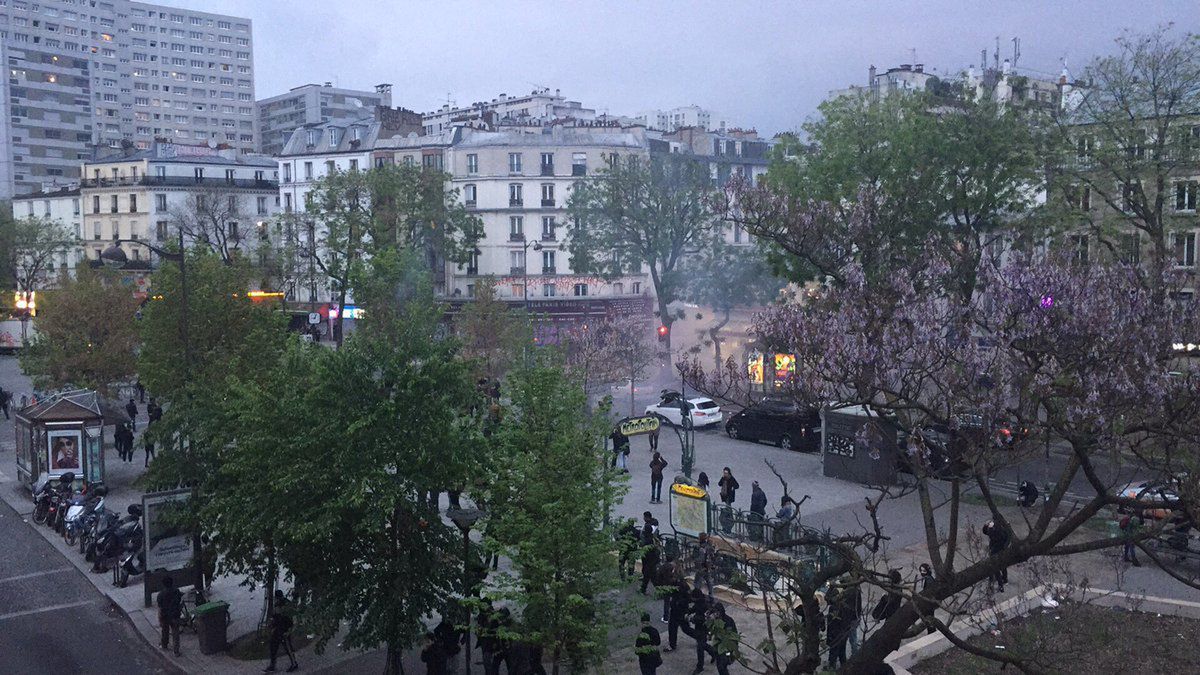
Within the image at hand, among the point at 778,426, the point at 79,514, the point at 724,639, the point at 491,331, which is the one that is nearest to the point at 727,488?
the point at 778,426

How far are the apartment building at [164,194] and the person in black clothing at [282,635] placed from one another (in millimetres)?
60609

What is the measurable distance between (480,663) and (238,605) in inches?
223

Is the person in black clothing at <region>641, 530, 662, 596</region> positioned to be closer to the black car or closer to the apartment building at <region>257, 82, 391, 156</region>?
the black car

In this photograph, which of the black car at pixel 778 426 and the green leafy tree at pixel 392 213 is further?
the green leafy tree at pixel 392 213

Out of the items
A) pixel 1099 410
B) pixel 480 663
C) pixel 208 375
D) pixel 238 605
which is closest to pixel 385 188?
pixel 208 375

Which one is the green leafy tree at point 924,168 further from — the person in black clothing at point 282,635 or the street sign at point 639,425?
the person in black clothing at point 282,635

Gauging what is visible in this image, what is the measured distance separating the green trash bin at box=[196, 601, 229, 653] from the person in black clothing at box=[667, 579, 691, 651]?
715 centimetres

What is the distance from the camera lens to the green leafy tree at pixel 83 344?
103ft

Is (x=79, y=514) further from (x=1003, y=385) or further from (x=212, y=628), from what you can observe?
(x=1003, y=385)

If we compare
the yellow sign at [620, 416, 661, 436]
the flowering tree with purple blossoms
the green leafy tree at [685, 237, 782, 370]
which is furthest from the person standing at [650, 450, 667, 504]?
the green leafy tree at [685, 237, 782, 370]

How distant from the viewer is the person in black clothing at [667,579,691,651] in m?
15.0

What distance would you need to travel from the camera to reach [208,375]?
22.6 metres

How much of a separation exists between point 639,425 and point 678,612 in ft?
53.8

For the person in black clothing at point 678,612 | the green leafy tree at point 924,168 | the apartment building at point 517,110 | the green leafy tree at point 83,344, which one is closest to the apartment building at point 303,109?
the apartment building at point 517,110
